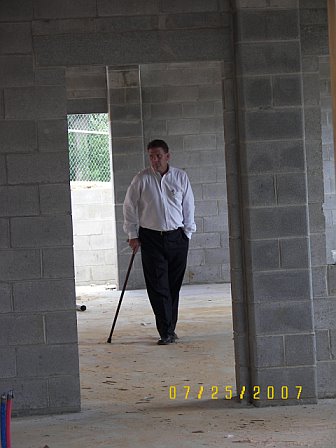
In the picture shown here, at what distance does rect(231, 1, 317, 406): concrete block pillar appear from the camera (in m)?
5.88

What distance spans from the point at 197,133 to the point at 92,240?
2.35 meters

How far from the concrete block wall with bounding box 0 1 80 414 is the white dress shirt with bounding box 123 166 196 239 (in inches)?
95.1

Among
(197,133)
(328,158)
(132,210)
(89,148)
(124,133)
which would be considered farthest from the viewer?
(89,148)

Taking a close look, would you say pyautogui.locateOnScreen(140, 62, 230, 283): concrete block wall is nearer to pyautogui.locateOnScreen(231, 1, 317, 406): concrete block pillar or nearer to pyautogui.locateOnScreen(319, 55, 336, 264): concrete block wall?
pyautogui.locateOnScreen(319, 55, 336, 264): concrete block wall

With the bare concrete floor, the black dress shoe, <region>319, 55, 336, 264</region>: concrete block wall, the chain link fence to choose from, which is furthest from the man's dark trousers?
the chain link fence

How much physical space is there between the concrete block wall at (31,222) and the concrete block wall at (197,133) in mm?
7699

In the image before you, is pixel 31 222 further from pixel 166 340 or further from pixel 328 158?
pixel 328 158

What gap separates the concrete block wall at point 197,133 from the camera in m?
13.6

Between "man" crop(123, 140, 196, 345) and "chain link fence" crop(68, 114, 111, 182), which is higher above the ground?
"chain link fence" crop(68, 114, 111, 182)

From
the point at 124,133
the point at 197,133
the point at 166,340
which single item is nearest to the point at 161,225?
the point at 166,340

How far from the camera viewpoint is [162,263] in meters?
8.26

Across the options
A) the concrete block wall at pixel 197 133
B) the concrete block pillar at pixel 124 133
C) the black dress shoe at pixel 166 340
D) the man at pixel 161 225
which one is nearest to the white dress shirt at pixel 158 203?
the man at pixel 161 225

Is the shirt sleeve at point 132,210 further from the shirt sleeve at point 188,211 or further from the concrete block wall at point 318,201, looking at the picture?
the concrete block wall at point 318,201

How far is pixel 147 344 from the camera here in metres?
8.69
